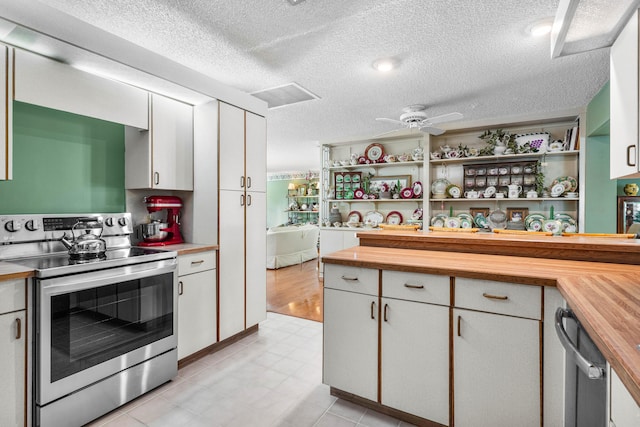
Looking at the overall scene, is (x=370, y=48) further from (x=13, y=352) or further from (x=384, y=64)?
(x=13, y=352)

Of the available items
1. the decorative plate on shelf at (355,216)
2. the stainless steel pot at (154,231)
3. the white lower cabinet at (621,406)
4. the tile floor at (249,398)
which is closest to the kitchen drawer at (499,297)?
the white lower cabinet at (621,406)

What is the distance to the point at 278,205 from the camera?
1094cm

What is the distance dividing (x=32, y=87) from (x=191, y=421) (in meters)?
2.06

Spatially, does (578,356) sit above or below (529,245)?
below

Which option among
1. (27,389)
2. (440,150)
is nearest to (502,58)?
(440,150)

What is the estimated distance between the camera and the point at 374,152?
521 cm

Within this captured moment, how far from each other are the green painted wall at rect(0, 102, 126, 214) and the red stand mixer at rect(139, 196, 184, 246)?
0.81 ft

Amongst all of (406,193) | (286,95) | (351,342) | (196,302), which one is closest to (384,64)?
(286,95)

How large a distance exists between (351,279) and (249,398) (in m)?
1.01

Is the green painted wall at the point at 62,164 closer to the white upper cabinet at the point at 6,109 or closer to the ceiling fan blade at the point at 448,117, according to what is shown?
the white upper cabinet at the point at 6,109

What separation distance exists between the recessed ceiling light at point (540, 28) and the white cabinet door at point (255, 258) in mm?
2413

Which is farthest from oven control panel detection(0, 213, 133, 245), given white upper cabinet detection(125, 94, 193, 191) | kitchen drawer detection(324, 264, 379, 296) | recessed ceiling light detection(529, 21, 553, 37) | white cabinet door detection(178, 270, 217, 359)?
recessed ceiling light detection(529, 21, 553, 37)

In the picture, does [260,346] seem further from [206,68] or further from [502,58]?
[502,58]

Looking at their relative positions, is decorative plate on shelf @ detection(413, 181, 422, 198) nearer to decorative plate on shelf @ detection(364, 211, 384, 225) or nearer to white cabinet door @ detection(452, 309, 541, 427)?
decorative plate on shelf @ detection(364, 211, 384, 225)
